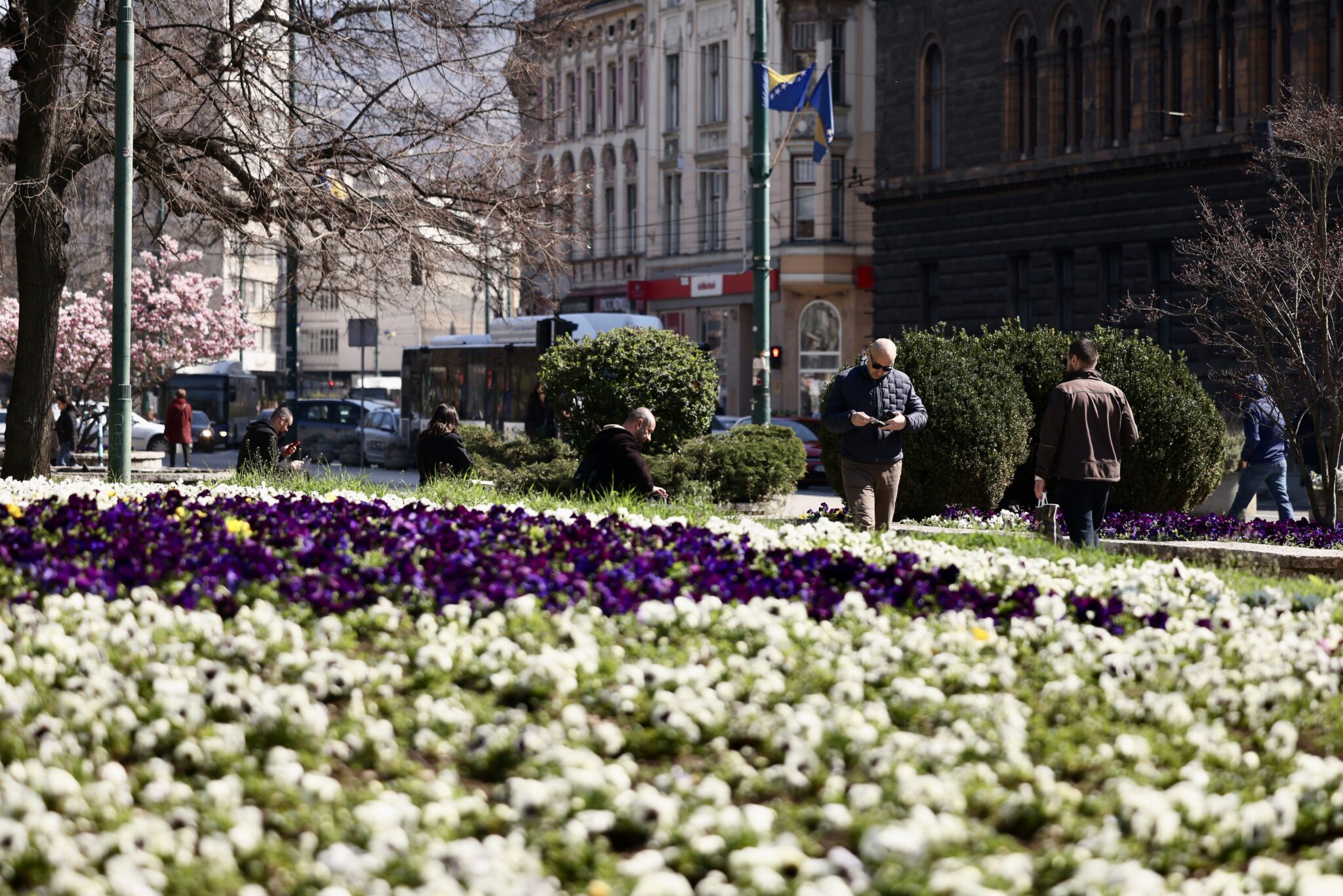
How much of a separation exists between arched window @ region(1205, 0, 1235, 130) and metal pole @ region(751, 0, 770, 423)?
17.7 meters

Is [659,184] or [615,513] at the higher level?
[659,184]

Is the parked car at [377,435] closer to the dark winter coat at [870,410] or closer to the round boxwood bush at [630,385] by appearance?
the round boxwood bush at [630,385]

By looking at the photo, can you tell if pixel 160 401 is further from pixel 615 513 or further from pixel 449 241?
pixel 615 513

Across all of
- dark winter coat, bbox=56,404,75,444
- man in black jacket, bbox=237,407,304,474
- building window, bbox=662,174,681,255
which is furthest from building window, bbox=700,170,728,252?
man in black jacket, bbox=237,407,304,474

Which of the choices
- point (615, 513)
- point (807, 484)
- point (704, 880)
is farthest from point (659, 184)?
point (704, 880)

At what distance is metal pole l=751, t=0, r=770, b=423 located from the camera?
2294 cm

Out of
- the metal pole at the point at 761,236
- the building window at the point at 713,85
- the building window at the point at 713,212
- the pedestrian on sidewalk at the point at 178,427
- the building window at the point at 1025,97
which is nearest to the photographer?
the metal pole at the point at 761,236

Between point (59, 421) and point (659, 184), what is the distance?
30201mm

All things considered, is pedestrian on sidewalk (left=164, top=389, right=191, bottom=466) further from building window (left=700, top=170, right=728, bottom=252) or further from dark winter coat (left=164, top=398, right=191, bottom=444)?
building window (left=700, top=170, right=728, bottom=252)

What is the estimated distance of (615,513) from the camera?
10.1 m

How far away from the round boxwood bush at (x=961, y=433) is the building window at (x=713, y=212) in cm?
4236

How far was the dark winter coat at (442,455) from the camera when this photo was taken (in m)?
16.6

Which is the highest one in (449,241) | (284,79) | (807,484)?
(284,79)

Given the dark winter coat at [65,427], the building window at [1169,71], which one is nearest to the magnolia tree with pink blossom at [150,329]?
the dark winter coat at [65,427]
